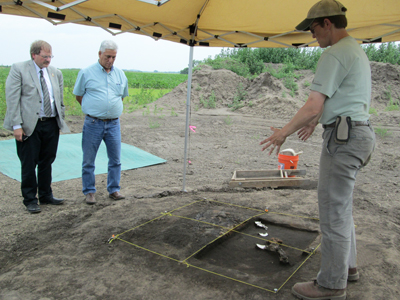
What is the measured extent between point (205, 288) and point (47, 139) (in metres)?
2.69

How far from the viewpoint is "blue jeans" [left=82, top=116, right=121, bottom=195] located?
4134 millimetres

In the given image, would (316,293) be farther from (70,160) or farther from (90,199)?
(70,160)

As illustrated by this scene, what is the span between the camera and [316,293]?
2242 millimetres

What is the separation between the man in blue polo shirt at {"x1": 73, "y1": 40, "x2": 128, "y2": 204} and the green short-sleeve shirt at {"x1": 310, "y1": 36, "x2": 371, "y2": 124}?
9.04 ft

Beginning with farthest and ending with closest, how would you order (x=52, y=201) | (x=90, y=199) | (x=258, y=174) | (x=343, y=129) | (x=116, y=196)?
(x=258, y=174)
(x=116, y=196)
(x=90, y=199)
(x=52, y=201)
(x=343, y=129)

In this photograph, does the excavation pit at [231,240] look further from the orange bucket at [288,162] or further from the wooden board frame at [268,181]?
the orange bucket at [288,162]

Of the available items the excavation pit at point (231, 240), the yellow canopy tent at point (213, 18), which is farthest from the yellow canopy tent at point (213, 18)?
the excavation pit at point (231, 240)

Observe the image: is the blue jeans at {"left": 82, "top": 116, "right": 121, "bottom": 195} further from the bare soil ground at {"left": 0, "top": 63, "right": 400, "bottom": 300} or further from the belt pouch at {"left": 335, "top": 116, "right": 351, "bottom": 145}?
the belt pouch at {"left": 335, "top": 116, "right": 351, "bottom": 145}

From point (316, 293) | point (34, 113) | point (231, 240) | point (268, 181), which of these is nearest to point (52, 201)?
point (34, 113)

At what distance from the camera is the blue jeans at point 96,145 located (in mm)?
4134

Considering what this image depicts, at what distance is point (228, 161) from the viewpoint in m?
7.36

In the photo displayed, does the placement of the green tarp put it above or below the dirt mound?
below

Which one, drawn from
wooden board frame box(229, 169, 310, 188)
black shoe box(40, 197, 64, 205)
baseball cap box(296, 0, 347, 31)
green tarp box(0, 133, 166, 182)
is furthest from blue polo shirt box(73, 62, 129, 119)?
baseball cap box(296, 0, 347, 31)

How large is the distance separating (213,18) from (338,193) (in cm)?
315
